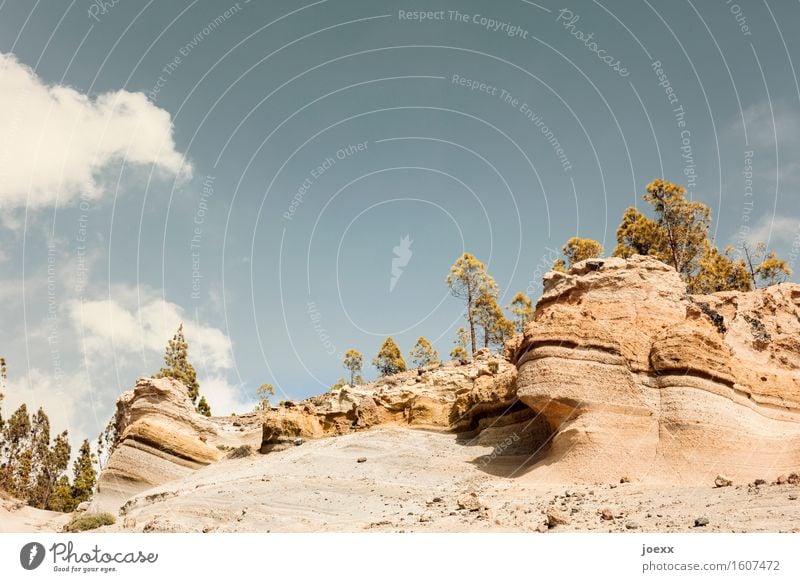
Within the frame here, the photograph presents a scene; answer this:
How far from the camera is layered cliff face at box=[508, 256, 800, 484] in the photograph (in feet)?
53.6

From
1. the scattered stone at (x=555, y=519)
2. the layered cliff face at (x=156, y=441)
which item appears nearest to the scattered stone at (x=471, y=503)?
the scattered stone at (x=555, y=519)

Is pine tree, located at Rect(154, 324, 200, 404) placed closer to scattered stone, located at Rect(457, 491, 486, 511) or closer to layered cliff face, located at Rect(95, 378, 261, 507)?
layered cliff face, located at Rect(95, 378, 261, 507)

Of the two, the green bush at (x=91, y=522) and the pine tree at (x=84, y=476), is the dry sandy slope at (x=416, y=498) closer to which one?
the green bush at (x=91, y=522)

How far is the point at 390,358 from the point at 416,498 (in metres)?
48.9

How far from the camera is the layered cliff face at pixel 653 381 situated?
16.3 m

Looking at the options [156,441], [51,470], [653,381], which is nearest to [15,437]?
[51,470]

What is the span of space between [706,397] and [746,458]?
1983mm
